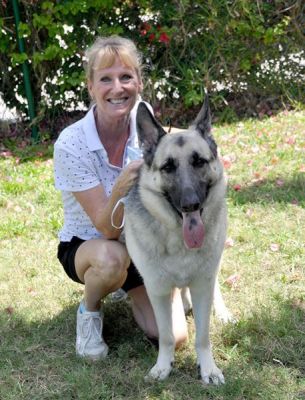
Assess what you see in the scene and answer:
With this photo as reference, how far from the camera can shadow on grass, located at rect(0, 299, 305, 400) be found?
2.84 m

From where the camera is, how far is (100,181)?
Answer: 3.24 m

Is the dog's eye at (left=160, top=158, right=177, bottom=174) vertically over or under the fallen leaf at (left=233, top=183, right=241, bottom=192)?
over

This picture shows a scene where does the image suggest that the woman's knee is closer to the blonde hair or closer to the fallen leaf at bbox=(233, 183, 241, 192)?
the blonde hair

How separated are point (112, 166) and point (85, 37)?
4.07 metres

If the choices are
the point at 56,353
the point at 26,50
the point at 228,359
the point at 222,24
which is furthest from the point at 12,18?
the point at 228,359

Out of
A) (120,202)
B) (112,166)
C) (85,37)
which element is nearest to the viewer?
(120,202)

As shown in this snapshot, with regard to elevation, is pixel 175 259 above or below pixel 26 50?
below

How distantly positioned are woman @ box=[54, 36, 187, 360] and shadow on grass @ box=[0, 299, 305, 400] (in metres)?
0.13

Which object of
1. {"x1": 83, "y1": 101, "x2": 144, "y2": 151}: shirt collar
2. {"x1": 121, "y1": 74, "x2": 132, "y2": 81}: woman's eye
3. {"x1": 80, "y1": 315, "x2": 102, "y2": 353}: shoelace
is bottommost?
{"x1": 80, "y1": 315, "x2": 102, "y2": 353}: shoelace

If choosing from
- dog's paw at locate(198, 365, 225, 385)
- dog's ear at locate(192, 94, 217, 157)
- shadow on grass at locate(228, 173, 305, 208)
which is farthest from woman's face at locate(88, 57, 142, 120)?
shadow on grass at locate(228, 173, 305, 208)

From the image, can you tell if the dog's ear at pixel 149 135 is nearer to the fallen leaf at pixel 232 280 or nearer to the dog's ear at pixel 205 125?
the dog's ear at pixel 205 125

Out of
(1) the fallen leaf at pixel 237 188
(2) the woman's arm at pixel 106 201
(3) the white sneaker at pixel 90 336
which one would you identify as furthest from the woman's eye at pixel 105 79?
(1) the fallen leaf at pixel 237 188

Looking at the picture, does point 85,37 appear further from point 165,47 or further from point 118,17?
point 165,47

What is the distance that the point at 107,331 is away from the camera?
11.6 feet
